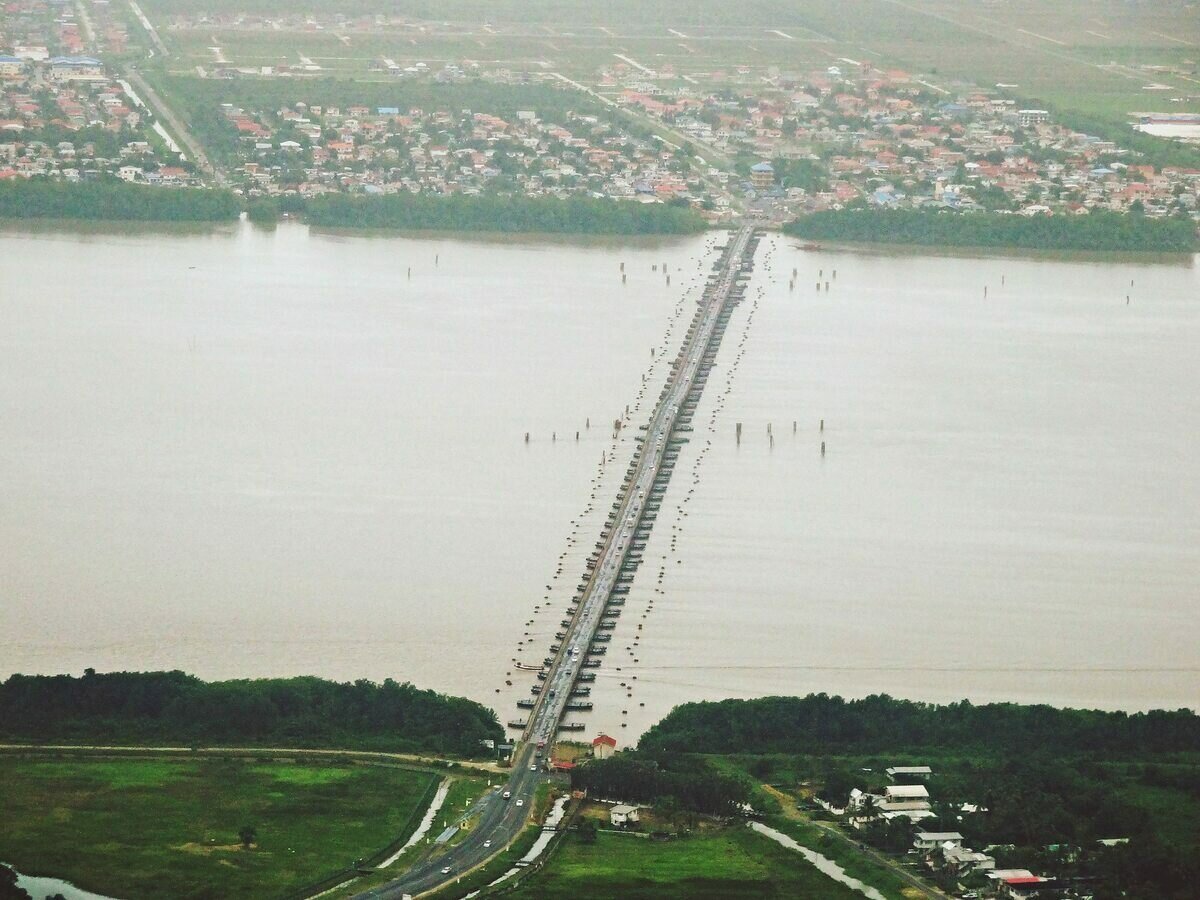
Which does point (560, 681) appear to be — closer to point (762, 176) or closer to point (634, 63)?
point (762, 176)

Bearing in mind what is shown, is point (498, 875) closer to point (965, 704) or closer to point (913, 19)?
point (965, 704)

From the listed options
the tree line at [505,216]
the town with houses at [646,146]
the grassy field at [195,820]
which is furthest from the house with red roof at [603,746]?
the town with houses at [646,146]

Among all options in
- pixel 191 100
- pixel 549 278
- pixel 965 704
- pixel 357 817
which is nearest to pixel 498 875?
pixel 357 817

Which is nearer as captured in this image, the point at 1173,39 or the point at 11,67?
the point at 11,67

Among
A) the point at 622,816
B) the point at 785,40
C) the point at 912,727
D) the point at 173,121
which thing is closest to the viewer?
the point at 622,816

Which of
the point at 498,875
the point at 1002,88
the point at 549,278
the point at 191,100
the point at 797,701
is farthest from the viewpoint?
the point at 1002,88

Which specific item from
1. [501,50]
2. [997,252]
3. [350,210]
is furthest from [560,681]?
[501,50]
